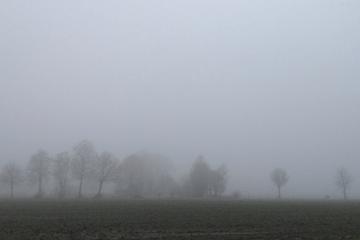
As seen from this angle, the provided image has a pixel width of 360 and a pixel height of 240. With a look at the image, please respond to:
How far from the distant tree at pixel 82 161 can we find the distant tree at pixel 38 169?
A: 842 centimetres

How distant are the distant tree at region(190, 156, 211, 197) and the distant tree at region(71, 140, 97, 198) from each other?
117 ft

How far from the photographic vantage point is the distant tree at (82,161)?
7838cm

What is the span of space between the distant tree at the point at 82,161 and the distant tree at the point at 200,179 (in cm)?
3577

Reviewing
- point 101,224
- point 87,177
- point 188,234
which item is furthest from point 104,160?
point 188,234

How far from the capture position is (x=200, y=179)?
98938 millimetres

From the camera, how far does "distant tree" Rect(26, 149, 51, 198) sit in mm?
79312

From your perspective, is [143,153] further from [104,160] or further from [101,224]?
[101,224]

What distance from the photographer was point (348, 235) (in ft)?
61.2

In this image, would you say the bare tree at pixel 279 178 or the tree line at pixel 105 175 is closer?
the tree line at pixel 105 175

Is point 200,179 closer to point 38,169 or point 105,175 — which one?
point 105,175

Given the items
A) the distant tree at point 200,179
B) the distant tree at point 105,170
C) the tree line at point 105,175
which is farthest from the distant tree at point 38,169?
the distant tree at point 200,179

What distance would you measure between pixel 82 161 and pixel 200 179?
1588 inches

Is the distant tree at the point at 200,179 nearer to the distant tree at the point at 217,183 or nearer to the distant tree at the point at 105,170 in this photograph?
the distant tree at the point at 217,183

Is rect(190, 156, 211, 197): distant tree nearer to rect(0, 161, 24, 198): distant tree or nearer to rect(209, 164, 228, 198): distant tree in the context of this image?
rect(209, 164, 228, 198): distant tree
